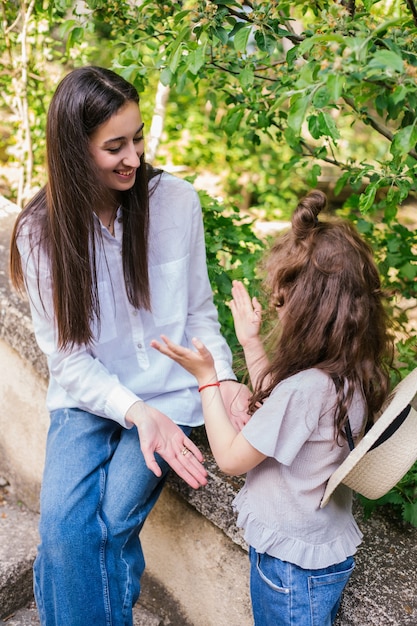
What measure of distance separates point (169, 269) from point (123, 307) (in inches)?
7.1

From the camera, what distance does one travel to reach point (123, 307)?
2.07m

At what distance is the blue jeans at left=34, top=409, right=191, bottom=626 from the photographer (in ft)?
5.74

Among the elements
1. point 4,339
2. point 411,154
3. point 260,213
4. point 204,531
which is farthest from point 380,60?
point 260,213

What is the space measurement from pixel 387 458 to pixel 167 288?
2.86ft

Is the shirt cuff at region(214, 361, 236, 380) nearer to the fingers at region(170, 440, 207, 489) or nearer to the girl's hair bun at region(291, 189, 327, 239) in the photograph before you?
the fingers at region(170, 440, 207, 489)

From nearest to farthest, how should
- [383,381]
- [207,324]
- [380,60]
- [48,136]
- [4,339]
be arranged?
[380,60], [383,381], [48,136], [207,324], [4,339]

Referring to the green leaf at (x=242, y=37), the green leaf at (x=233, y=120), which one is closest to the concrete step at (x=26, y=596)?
the green leaf at (x=233, y=120)

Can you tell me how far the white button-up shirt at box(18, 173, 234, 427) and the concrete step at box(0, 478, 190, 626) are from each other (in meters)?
0.58

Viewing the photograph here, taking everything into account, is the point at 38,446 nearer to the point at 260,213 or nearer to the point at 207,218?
the point at 207,218

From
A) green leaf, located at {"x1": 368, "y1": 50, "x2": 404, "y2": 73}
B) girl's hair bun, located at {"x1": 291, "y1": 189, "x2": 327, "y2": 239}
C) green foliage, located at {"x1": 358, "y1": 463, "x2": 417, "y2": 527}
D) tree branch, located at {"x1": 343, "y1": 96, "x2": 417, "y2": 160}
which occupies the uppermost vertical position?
green leaf, located at {"x1": 368, "y1": 50, "x2": 404, "y2": 73}

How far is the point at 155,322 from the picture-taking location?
2115mm

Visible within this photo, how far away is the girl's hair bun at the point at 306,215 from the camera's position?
1587 mm

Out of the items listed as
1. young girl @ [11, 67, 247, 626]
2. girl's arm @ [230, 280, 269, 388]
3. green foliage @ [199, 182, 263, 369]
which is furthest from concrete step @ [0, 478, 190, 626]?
girl's arm @ [230, 280, 269, 388]

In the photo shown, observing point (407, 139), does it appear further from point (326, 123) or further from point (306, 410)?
point (306, 410)
